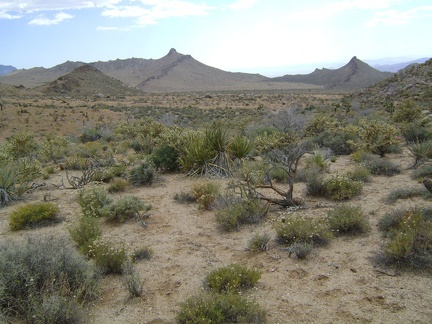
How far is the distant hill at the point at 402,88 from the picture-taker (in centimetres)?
2856

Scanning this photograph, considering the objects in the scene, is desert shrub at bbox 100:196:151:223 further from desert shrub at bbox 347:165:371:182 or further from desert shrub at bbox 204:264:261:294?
desert shrub at bbox 347:165:371:182

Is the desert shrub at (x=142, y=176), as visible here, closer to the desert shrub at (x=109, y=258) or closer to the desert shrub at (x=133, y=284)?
the desert shrub at (x=109, y=258)

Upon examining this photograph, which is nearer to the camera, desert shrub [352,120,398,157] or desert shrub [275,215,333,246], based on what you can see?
desert shrub [275,215,333,246]

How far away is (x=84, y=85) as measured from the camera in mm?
72750

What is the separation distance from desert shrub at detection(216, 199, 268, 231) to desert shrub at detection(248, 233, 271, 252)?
856mm

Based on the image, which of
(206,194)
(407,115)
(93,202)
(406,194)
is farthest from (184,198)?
(407,115)

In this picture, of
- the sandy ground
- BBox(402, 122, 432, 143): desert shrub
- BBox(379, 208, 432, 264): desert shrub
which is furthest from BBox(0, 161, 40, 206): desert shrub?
BBox(402, 122, 432, 143): desert shrub

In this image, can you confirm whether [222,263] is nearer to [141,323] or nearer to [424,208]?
[141,323]

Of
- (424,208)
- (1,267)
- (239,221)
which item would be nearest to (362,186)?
(424,208)

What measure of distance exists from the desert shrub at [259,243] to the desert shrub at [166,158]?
19.4ft

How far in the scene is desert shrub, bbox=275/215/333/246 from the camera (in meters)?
5.96

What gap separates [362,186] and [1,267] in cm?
700

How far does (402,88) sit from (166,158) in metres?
27.3

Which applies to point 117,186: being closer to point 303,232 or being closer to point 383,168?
point 303,232
